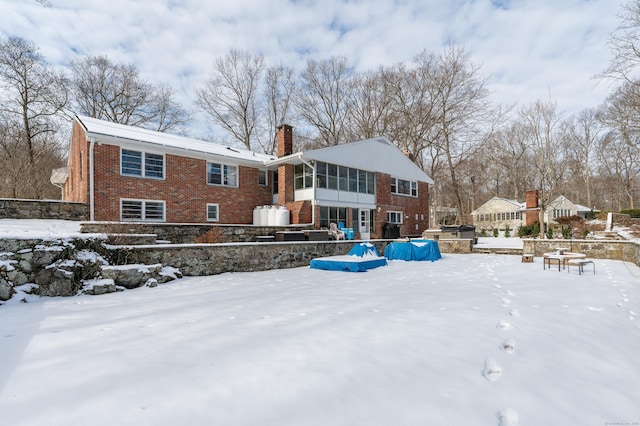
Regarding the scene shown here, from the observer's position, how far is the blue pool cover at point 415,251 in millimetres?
11730

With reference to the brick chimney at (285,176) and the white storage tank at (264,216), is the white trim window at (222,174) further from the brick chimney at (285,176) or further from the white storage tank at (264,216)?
the brick chimney at (285,176)

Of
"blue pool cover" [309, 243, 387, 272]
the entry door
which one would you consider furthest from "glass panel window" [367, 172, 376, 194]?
"blue pool cover" [309, 243, 387, 272]

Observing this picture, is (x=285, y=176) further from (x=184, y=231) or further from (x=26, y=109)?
(x=26, y=109)

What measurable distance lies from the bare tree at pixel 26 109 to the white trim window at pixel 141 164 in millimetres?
8655

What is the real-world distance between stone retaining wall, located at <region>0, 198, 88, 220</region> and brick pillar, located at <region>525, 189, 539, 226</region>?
2593 centimetres

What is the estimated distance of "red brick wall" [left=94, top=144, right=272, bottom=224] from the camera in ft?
38.8

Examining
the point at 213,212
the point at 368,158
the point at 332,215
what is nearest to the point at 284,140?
the point at 332,215

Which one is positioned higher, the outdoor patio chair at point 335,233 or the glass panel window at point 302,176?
the glass panel window at point 302,176

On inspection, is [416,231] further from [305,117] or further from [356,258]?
[305,117]

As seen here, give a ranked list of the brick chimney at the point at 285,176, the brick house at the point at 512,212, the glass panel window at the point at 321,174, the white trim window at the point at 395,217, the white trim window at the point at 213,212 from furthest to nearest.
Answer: the brick house at the point at 512,212, the white trim window at the point at 395,217, the brick chimney at the point at 285,176, the glass panel window at the point at 321,174, the white trim window at the point at 213,212

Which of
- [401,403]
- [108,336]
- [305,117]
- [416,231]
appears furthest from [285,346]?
[305,117]

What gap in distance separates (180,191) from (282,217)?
457 centimetres

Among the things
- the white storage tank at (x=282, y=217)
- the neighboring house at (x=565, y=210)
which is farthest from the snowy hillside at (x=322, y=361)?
the neighboring house at (x=565, y=210)

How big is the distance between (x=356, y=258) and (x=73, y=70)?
27212mm
